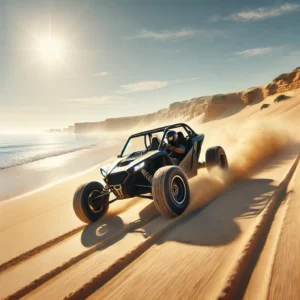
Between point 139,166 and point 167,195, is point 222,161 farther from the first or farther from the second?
point 167,195

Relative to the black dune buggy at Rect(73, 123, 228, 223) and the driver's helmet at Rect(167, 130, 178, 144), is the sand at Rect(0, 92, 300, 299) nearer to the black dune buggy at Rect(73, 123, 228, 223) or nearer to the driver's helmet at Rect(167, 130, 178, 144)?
the black dune buggy at Rect(73, 123, 228, 223)

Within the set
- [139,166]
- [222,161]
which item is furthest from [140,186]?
[222,161]

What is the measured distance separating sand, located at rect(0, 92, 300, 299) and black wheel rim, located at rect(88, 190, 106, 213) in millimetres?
288

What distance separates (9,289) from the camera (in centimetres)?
272

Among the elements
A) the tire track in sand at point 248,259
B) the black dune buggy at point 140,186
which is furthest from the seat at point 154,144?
the tire track in sand at point 248,259

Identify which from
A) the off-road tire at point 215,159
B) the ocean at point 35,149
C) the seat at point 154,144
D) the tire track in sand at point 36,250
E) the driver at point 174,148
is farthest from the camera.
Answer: the ocean at point 35,149

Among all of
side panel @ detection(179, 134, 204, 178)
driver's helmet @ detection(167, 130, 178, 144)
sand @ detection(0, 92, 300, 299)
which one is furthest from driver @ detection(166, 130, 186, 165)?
sand @ detection(0, 92, 300, 299)

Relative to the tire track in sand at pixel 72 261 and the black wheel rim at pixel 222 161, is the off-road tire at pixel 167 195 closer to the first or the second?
the tire track in sand at pixel 72 261

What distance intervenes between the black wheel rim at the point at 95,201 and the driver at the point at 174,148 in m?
1.89

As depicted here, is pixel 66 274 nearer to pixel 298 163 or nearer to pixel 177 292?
pixel 177 292

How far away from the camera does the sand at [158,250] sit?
7.44ft

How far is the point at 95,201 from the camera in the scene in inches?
191

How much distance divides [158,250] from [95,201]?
7.21 feet

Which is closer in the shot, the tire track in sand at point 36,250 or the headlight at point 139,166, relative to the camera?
the tire track in sand at point 36,250
